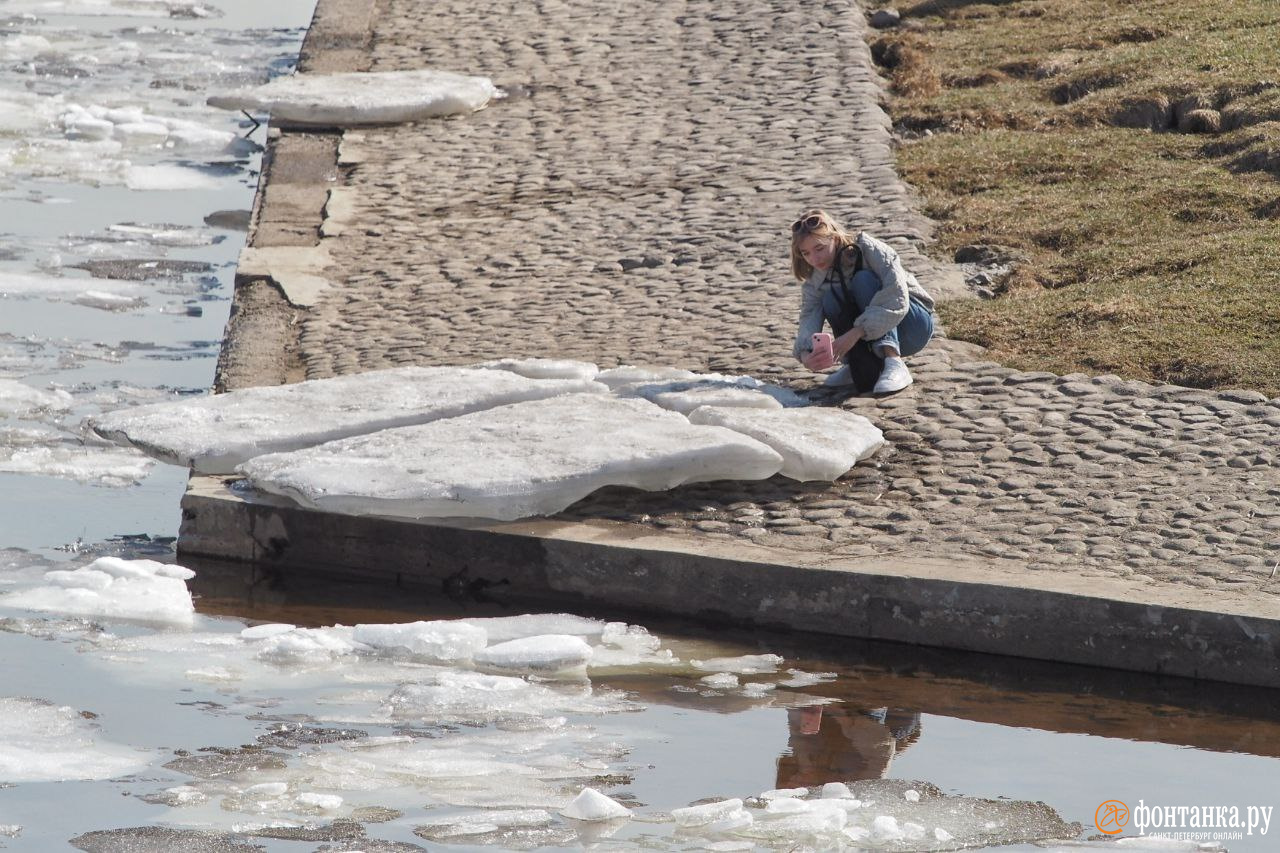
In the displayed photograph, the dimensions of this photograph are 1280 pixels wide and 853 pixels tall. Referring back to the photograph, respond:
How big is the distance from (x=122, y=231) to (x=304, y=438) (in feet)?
17.5

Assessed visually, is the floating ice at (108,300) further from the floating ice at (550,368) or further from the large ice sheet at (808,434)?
the large ice sheet at (808,434)

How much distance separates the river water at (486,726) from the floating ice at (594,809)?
36 mm

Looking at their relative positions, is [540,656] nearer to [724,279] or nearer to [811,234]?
[811,234]

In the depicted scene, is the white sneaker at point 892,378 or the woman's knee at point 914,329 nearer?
the white sneaker at point 892,378

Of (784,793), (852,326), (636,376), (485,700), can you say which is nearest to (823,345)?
(852,326)

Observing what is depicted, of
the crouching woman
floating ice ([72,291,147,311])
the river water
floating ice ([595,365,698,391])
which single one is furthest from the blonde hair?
floating ice ([72,291,147,311])

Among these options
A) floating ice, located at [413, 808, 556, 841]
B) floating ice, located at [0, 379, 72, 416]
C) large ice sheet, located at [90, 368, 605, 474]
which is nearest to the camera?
floating ice, located at [413, 808, 556, 841]

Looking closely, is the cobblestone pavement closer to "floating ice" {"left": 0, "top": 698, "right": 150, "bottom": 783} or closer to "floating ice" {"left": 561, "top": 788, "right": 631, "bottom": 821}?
"floating ice" {"left": 561, "top": 788, "right": 631, "bottom": 821}

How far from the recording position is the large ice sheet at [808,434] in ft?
21.8

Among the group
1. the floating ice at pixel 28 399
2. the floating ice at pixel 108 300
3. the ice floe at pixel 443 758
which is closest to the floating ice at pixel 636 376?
the ice floe at pixel 443 758

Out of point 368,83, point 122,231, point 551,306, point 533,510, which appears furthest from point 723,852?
point 368,83

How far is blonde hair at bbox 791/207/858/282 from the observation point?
7.34 meters

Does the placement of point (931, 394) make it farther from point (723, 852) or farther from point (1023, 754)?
point (723, 852)

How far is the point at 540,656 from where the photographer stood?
19.0 ft
